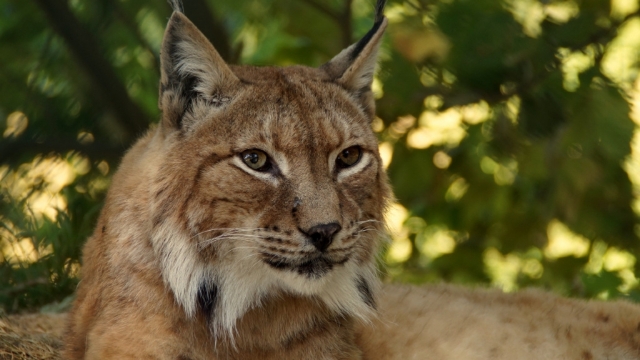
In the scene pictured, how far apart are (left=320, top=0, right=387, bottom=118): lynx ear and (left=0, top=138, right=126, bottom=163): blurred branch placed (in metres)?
2.14

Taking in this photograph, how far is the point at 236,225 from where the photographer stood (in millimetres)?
3609

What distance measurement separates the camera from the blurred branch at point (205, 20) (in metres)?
6.07

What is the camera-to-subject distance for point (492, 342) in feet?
14.5

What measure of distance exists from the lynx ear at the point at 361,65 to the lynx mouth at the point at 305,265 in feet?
3.38

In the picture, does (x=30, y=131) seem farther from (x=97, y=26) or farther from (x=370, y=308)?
(x=370, y=308)

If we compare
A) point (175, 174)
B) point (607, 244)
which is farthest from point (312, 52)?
point (175, 174)

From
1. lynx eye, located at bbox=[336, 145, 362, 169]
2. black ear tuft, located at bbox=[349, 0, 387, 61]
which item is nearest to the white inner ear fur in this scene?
lynx eye, located at bbox=[336, 145, 362, 169]

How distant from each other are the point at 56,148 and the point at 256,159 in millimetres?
2772

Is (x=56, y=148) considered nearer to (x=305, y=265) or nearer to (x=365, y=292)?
(x=365, y=292)

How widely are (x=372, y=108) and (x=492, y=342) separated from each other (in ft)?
4.41

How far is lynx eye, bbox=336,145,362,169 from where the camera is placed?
3934mm

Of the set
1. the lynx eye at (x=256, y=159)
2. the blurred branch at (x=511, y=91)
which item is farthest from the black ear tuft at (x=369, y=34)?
the blurred branch at (x=511, y=91)

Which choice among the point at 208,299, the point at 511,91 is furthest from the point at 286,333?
the point at 511,91

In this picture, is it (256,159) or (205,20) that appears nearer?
(256,159)
